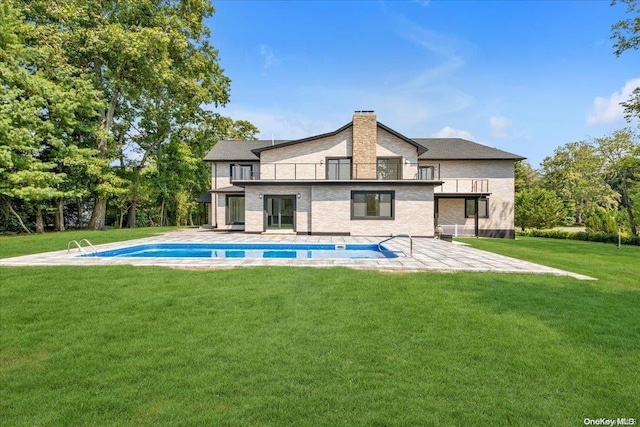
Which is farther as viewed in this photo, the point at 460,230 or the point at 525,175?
the point at 525,175

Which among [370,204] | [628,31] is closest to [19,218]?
[370,204]

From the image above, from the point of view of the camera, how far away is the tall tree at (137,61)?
19031 mm

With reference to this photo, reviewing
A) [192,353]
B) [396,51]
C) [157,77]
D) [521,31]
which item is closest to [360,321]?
[192,353]

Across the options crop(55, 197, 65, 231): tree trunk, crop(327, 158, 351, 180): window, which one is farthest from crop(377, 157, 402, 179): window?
crop(55, 197, 65, 231): tree trunk

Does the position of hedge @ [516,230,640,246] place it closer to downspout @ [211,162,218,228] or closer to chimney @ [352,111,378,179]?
chimney @ [352,111,378,179]

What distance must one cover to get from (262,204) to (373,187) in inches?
249

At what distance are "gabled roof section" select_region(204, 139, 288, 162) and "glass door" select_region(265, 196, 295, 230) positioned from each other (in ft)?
19.1

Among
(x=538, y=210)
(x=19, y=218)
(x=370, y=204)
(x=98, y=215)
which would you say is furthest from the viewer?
(x=538, y=210)

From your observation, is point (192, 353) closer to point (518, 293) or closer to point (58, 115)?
point (518, 293)

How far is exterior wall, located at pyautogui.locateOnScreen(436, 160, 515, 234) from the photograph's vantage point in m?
21.1

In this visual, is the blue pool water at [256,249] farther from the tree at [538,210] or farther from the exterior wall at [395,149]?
the tree at [538,210]

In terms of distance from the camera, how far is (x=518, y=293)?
570 centimetres

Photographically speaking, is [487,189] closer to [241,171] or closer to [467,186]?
[467,186]

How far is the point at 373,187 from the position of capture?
17.7m
